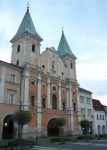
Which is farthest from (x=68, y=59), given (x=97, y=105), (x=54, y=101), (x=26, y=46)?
(x=97, y=105)

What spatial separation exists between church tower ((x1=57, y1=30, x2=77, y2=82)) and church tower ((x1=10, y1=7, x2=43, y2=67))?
10.00 metres

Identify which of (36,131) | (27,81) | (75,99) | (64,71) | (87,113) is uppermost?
(64,71)

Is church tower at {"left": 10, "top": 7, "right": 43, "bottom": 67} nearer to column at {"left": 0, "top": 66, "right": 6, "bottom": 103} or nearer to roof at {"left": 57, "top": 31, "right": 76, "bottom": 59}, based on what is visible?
column at {"left": 0, "top": 66, "right": 6, "bottom": 103}

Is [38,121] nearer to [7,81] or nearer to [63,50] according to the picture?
[7,81]

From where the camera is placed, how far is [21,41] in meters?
34.5

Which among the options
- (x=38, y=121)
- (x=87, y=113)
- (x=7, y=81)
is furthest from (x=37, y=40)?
(x=87, y=113)

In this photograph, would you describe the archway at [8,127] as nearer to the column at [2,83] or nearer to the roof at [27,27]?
the column at [2,83]

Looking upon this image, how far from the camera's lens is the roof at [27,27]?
3512 cm

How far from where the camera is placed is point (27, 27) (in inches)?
1422

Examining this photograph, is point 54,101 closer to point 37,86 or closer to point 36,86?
point 37,86

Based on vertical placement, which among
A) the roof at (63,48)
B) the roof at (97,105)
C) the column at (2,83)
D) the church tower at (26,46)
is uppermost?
the roof at (63,48)

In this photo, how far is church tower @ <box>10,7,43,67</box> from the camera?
1286 inches

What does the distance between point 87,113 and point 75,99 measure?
7.72 m

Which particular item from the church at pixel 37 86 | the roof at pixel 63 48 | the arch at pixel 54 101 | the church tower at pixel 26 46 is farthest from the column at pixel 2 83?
the roof at pixel 63 48
